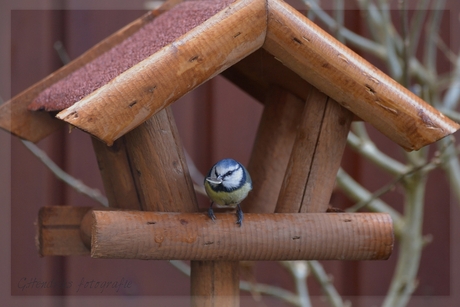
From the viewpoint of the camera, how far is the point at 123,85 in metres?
0.90

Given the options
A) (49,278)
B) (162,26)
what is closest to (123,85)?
(162,26)

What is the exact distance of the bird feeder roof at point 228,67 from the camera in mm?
900

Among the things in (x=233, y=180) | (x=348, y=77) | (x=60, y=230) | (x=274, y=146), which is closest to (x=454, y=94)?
(x=274, y=146)

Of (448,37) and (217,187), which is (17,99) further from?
(448,37)

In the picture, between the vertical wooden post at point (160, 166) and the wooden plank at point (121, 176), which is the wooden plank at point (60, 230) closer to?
the wooden plank at point (121, 176)

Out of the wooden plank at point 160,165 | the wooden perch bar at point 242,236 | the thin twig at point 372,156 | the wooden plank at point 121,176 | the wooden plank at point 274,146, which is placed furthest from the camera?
the thin twig at point 372,156

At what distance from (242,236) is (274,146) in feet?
1.18

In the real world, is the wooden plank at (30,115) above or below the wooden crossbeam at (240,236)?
above

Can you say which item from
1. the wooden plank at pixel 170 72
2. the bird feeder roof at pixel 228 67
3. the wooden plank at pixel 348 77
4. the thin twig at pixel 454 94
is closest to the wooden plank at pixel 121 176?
the bird feeder roof at pixel 228 67

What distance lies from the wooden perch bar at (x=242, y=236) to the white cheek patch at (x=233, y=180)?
62 mm

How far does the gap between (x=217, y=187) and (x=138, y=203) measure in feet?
0.67

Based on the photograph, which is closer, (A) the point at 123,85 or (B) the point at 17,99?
(A) the point at 123,85

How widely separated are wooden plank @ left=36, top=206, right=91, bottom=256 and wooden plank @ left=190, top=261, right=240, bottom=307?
38 centimetres

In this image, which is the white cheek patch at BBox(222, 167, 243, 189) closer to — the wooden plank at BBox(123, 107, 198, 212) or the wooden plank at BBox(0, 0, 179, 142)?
the wooden plank at BBox(123, 107, 198, 212)
